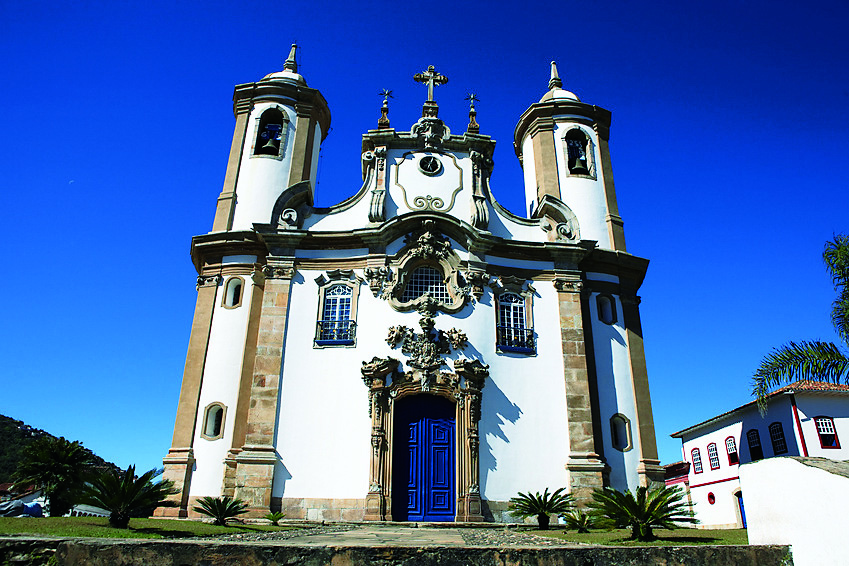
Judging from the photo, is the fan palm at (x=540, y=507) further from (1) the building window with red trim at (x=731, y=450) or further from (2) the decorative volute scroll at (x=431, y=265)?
(1) the building window with red trim at (x=731, y=450)

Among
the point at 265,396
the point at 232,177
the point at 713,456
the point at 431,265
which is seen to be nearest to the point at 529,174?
the point at 431,265

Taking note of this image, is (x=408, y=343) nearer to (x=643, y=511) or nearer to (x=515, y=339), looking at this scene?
(x=515, y=339)

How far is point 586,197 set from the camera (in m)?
20.5

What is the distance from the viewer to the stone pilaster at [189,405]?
15234 mm

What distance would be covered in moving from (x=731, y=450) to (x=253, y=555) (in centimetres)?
3102

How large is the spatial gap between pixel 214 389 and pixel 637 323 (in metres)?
12.8

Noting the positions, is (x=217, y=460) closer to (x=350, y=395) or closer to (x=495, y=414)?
(x=350, y=395)

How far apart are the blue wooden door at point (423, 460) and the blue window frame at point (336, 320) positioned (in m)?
2.41

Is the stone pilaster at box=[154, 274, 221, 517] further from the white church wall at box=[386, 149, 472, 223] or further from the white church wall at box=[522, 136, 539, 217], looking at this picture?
the white church wall at box=[522, 136, 539, 217]

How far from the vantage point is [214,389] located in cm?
1661

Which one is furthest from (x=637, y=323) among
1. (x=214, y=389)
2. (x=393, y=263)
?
(x=214, y=389)

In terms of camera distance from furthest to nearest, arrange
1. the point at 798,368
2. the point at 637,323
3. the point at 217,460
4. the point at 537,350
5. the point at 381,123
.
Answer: the point at 381,123 → the point at 637,323 → the point at 537,350 → the point at 217,460 → the point at 798,368

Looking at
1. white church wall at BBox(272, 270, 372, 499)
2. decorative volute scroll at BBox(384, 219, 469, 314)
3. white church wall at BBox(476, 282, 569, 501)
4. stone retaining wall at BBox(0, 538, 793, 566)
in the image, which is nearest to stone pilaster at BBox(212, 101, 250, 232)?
white church wall at BBox(272, 270, 372, 499)

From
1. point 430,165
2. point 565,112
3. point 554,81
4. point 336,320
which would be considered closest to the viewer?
point 336,320
